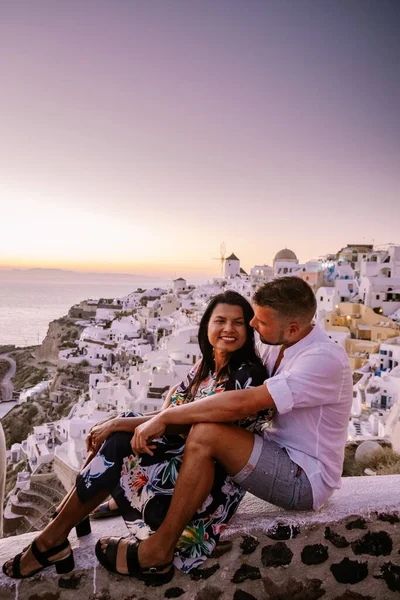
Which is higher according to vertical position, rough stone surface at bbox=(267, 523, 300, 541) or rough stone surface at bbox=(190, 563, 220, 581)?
rough stone surface at bbox=(267, 523, 300, 541)

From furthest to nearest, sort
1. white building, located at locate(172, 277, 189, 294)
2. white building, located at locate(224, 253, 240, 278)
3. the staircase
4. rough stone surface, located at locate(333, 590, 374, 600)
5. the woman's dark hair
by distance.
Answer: white building, located at locate(224, 253, 240, 278), white building, located at locate(172, 277, 189, 294), the staircase, the woman's dark hair, rough stone surface, located at locate(333, 590, 374, 600)

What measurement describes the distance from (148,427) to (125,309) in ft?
157

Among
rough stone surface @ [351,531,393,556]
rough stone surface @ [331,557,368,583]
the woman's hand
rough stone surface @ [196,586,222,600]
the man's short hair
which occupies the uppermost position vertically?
the man's short hair

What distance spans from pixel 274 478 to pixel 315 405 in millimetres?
340

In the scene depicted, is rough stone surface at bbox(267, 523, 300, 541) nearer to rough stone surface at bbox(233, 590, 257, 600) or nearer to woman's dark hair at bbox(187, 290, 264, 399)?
rough stone surface at bbox(233, 590, 257, 600)

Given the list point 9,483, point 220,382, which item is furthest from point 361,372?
point 220,382

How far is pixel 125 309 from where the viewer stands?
48.7 meters

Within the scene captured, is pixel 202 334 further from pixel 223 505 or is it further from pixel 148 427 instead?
pixel 223 505

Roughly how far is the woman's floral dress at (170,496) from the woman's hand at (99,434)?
159mm

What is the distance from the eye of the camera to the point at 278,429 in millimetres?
1841

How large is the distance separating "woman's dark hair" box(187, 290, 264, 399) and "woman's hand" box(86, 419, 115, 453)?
44cm

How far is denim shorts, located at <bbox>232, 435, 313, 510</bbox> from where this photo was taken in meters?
1.65

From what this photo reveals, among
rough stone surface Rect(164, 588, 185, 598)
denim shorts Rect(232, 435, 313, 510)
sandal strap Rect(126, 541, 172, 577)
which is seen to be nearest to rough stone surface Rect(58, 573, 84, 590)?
sandal strap Rect(126, 541, 172, 577)

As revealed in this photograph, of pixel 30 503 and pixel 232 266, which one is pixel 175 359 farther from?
pixel 232 266
